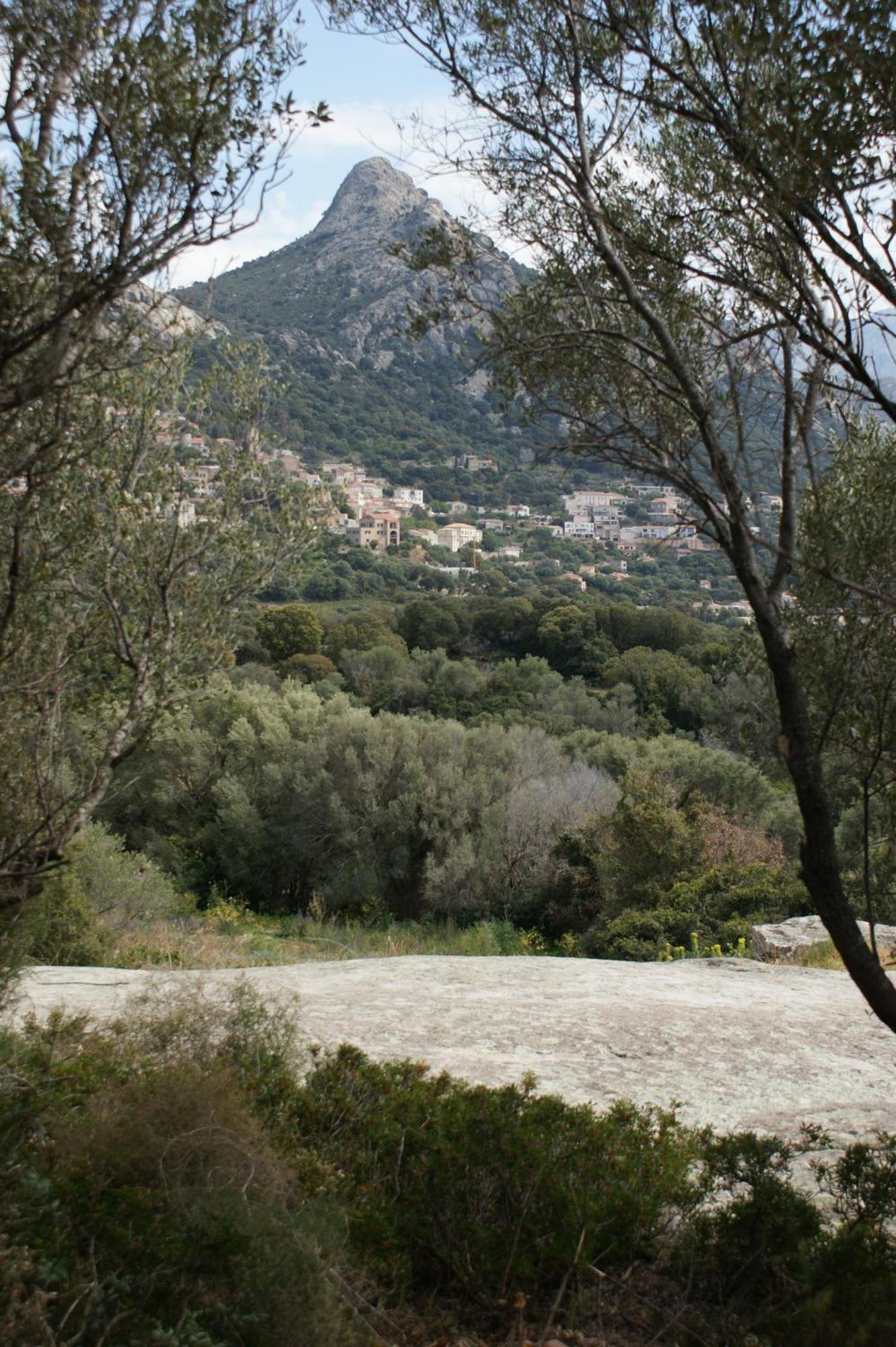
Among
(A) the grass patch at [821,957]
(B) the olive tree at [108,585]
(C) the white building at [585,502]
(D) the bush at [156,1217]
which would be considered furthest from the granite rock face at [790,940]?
(C) the white building at [585,502]

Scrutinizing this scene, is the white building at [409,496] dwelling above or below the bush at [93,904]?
above

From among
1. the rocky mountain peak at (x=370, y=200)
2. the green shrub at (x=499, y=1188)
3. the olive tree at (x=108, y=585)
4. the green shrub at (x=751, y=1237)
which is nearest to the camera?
the green shrub at (x=751, y=1237)

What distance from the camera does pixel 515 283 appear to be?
16.1ft


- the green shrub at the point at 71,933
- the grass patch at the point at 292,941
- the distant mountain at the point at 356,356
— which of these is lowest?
the grass patch at the point at 292,941

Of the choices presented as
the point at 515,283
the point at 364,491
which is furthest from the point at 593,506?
the point at 515,283

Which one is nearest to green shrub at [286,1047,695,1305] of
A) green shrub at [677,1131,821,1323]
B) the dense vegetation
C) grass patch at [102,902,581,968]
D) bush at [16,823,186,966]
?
the dense vegetation

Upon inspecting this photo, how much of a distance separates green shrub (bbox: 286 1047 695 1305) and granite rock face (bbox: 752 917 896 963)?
23.6ft

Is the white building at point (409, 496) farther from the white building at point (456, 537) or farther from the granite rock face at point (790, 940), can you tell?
the granite rock face at point (790, 940)

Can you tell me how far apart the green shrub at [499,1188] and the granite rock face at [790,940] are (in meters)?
7.19

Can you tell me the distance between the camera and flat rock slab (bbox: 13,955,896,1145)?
575 cm

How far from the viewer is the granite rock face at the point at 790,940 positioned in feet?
35.1

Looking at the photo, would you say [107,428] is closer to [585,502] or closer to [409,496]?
[585,502]

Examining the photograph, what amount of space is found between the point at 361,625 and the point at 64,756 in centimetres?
4206

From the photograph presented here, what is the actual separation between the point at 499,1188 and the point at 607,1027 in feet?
10.9
